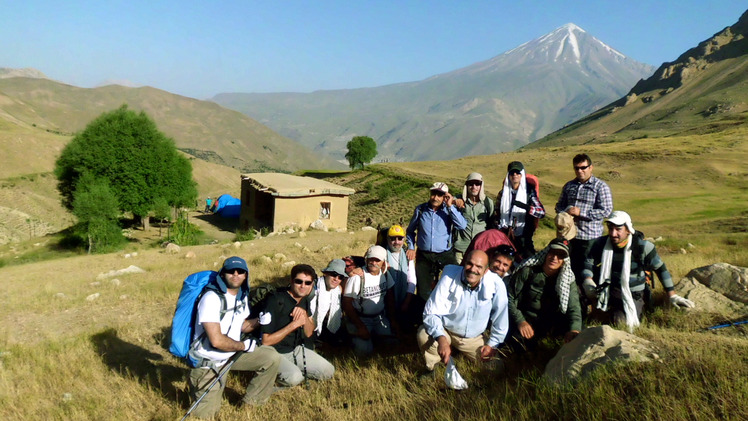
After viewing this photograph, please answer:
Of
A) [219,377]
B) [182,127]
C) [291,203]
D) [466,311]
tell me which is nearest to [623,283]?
[466,311]

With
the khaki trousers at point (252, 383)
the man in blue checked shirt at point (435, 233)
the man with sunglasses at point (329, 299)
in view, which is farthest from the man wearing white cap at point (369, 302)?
the khaki trousers at point (252, 383)

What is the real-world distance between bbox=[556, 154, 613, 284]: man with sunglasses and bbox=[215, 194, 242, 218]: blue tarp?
34.0 m

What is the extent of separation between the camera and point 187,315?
3.87 metres

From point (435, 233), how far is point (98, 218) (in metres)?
22.0

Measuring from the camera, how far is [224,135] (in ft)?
611

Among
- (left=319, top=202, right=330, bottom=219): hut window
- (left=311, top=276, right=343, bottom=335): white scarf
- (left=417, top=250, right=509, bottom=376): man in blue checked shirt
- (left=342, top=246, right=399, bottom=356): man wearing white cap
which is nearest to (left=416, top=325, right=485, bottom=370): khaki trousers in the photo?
(left=417, top=250, right=509, bottom=376): man in blue checked shirt

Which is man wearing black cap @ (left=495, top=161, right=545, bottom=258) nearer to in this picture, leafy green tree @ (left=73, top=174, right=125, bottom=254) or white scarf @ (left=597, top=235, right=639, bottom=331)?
white scarf @ (left=597, top=235, right=639, bottom=331)

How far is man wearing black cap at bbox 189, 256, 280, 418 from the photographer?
378 cm

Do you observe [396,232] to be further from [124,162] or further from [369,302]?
[124,162]

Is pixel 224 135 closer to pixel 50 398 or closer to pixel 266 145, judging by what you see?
pixel 266 145

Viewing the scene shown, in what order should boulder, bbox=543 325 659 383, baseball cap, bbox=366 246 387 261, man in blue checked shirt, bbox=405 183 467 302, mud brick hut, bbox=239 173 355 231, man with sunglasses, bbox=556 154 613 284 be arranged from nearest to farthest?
boulder, bbox=543 325 659 383 → man with sunglasses, bbox=556 154 613 284 → baseball cap, bbox=366 246 387 261 → man in blue checked shirt, bbox=405 183 467 302 → mud brick hut, bbox=239 173 355 231

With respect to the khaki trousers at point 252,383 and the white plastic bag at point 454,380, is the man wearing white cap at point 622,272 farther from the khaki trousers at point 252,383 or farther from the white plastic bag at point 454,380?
the khaki trousers at point 252,383

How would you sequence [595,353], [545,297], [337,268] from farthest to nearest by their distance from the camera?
[337,268]
[545,297]
[595,353]

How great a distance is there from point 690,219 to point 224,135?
18737cm
